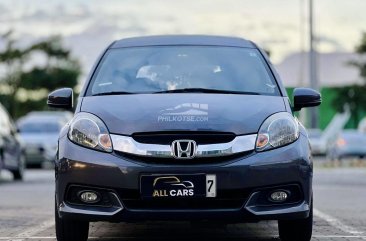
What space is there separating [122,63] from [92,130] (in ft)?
4.43

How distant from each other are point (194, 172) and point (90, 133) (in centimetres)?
80

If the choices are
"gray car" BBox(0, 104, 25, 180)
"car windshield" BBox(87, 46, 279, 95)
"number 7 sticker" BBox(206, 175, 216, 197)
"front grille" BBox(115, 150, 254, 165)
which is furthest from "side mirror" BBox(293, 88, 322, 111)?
"gray car" BBox(0, 104, 25, 180)

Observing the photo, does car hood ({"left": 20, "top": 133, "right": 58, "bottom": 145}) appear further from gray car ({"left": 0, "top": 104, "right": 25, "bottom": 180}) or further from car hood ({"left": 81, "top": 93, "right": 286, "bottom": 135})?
car hood ({"left": 81, "top": 93, "right": 286, "bottom": 135})

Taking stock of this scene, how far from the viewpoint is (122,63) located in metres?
8.23

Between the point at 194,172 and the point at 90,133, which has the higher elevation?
the point at 90,133

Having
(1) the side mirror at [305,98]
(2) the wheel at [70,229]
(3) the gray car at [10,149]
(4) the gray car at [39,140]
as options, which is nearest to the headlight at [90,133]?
(2) the wheel at [70,229]

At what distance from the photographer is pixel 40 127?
2956cm

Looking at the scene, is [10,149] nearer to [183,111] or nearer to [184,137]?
[183,111]

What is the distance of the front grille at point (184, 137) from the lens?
22.4ft

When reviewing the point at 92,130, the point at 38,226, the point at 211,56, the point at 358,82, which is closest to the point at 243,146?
the point at 92,130

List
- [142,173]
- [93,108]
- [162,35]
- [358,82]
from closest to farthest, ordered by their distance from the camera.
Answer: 1. [142,173]
2. [93,108]
3. [162,35]
4. [358,82]

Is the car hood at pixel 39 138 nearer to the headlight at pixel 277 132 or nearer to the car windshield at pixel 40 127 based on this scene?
the car windshield at pixel 40 127

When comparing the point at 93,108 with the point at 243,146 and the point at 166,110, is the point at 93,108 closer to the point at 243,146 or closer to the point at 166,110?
the point at 166,110

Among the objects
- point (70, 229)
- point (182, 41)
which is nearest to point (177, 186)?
point (70, 229)
